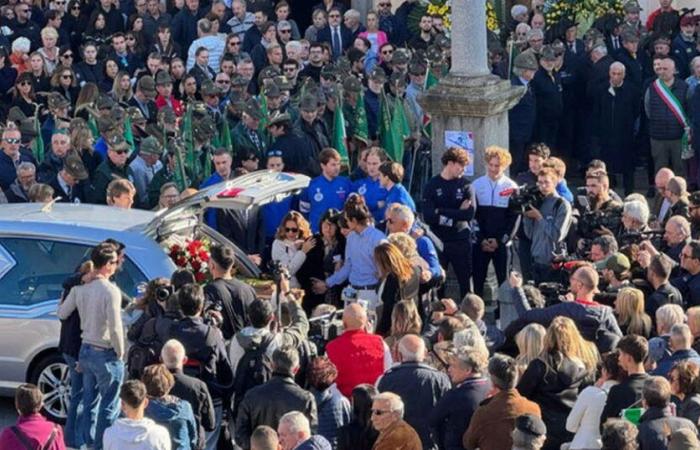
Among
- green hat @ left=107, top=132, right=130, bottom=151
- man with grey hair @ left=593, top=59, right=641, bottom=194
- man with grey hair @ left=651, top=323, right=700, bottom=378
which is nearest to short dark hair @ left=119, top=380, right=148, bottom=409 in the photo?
man with grey hair @ left=651, top=323, right=700, bottom=378

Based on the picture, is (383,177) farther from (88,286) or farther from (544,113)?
(544,113)

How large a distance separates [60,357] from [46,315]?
12.5 inches

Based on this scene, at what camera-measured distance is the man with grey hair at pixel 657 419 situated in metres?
11.3

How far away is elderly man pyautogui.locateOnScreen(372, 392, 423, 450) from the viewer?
11.4 metres

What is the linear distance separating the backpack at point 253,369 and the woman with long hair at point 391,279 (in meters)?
1.94

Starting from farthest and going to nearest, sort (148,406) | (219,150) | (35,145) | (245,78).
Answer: (245,78)
(35,145)
(219,150)
(148,406)

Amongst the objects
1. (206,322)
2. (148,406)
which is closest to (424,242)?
(206,322)

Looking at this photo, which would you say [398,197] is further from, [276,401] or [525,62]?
[525,62]

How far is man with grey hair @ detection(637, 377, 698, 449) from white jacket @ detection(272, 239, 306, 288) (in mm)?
4735

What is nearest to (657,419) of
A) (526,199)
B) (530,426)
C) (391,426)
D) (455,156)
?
(530,426)

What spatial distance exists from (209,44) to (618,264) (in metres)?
10.7

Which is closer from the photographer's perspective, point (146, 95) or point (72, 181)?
point (72, 181)

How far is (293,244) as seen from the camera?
1595cm

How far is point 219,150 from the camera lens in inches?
707
